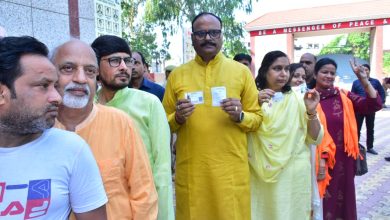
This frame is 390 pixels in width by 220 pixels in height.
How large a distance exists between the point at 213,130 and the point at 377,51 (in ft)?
63.7

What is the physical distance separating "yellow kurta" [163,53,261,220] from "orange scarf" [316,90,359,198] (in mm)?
909

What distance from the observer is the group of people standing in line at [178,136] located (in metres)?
1.20

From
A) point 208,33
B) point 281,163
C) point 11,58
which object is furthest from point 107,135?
point 281,163

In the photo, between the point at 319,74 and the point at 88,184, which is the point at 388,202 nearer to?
the point at 319,74

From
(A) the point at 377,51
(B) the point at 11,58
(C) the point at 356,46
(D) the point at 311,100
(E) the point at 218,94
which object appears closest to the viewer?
(B) the point at 11,58

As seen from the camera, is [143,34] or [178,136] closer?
[178,136]

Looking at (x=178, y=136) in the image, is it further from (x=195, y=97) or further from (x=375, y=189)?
(x=375, y=189)

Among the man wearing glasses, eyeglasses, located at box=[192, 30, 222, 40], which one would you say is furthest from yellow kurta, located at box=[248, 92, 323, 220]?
the man wearing glasses

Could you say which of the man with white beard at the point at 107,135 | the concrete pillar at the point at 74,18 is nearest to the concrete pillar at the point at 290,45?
the concrete pillar at the point at 74,18

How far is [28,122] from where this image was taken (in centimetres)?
119

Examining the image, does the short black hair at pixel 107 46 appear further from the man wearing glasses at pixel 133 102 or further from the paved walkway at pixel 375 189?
the paved walkway at pixel 375 189

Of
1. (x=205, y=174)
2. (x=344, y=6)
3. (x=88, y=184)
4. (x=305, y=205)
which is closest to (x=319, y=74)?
(x=305, y=205)

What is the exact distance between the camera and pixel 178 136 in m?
2.75

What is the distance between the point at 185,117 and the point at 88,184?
4.13ft
